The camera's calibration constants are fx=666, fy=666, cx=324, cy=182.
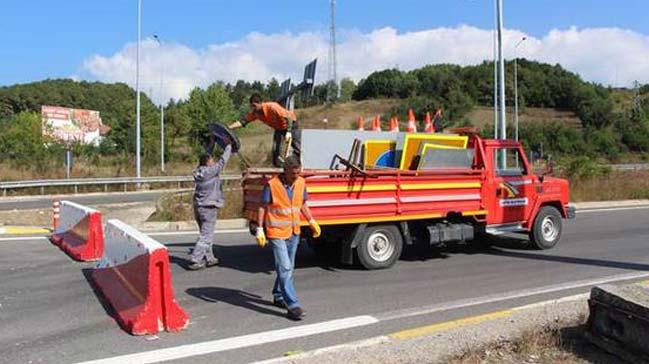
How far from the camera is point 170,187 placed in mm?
38000

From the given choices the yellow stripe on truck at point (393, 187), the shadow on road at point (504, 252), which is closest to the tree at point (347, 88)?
the shadow on road at point (504, 252)

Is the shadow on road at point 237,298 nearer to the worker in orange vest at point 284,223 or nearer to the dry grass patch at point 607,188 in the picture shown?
the worker in orange vest at point 284,223

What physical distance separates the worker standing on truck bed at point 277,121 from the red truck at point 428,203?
100cm

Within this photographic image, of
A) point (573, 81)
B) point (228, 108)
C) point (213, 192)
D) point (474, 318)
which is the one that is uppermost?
point (573, 81)

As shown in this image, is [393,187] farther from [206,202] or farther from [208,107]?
[208,107]

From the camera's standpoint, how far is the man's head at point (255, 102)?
34.3 ft

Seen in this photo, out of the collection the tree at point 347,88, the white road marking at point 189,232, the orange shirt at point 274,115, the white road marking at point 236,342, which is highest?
the tree at point 347,88

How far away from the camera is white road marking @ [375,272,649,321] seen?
7.33 meters

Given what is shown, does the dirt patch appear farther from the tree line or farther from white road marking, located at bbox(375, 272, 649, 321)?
white road marking, located at bbox(375, 272, 649, 321)

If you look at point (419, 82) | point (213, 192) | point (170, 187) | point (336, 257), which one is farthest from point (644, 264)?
point (419, 82)

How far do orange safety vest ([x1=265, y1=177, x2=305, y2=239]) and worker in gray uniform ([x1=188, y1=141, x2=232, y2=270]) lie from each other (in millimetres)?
3277

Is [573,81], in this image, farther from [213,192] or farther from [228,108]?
[213,192]

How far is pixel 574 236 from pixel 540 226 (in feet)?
8.52

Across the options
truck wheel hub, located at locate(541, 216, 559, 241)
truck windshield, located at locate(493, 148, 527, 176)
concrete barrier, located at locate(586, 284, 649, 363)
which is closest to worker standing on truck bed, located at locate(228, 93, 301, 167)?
truck windshield, located at locate(493, 148, 527, 176)
